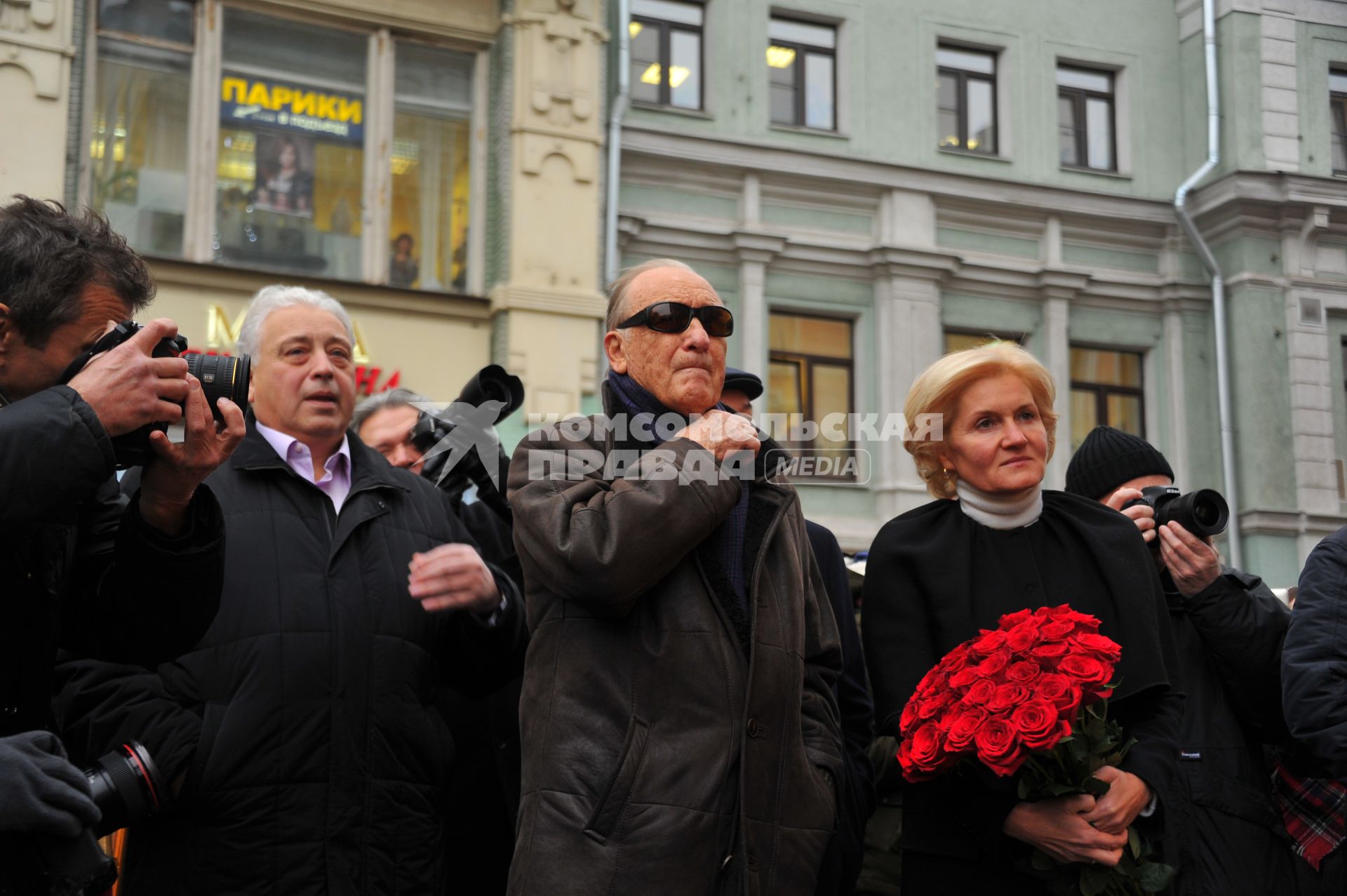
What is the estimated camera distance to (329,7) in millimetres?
12297

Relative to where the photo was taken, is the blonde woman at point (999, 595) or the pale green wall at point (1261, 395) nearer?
the blonde woman at point (999, 595)

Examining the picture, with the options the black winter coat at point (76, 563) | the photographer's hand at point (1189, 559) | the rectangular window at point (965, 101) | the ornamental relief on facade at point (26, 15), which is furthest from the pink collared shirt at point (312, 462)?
the rectangular window at point (965, 101)

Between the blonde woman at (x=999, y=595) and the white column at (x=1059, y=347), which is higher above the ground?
the white column at (x=1059, y=347)

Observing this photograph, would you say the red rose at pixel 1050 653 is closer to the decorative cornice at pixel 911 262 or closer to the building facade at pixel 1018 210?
the building facade at pixel 1018 210

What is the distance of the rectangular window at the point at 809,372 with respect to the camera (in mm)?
13914

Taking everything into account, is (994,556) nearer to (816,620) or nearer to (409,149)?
(816,620)

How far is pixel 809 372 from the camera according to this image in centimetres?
1405

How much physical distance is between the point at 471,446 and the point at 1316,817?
8.51 ft

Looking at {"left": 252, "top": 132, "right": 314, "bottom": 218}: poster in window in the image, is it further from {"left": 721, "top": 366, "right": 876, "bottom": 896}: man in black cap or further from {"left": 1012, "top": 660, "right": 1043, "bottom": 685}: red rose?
{"left": 1012, "top": 660, "right": 1043, "bottom": 685}: red rose

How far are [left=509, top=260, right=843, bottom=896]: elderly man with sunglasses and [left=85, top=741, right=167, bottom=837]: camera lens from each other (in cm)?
73

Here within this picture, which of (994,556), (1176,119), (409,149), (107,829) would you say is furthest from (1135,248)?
(107,829)

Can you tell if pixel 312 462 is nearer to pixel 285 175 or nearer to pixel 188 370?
pixel 188 370

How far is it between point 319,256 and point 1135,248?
859 centimetres

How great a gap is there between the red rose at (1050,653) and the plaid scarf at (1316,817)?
4.35 ft
